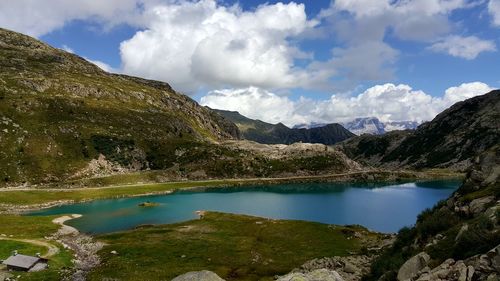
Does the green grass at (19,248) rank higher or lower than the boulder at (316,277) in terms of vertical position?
lower

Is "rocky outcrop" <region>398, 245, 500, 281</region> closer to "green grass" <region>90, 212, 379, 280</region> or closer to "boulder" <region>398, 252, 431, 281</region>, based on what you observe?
"boulder" <region>398, 252, 431, 281</region>

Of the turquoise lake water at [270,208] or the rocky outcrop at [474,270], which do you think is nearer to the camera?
the rocky outcrop at [474,270]

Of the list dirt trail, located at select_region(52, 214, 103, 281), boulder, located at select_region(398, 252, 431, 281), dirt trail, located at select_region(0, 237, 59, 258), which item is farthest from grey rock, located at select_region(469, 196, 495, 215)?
dirt trail, located at select_region(0, 237, 59, 258)

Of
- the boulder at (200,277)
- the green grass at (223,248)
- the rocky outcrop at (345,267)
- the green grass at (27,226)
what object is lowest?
the green grass at (223,248)

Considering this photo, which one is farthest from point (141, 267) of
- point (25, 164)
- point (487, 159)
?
point (25, 164)

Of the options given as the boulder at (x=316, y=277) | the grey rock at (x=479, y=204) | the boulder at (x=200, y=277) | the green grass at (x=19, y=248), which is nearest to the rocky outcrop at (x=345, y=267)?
the grey rock at (x=479, y=204)

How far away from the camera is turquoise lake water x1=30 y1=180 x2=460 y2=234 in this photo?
396 ft

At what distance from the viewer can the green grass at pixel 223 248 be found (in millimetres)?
65062

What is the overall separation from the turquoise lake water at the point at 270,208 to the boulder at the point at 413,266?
8371cm

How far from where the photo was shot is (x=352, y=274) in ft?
169

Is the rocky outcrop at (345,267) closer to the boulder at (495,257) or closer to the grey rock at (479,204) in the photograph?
the grey rock at (479,204)

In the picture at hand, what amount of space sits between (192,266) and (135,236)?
3010cm

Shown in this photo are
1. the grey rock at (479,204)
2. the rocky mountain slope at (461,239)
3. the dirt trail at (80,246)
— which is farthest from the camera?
the dirt trail at (80,246)

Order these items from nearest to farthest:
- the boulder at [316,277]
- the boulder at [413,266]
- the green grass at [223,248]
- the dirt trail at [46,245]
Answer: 1. the boulder at [316,277]
2. the boulder at [413,266]
3. the green grass at [223,248]
4. the dirt trail at [46,245]
